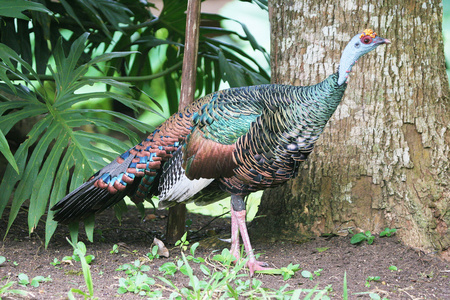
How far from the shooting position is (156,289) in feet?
8.12

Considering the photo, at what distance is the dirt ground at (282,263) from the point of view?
2.50 meters

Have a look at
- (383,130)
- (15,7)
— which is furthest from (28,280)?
(383,130)

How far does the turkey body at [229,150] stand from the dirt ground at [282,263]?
0.94 ft

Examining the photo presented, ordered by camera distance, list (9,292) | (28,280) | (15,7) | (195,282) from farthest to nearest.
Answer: (15,7) → (28,280) → (195,282) → (9,292)

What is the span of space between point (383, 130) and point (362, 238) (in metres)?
0.73

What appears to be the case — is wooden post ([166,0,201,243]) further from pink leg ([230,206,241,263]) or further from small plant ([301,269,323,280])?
small plant ([301,269,323,280])

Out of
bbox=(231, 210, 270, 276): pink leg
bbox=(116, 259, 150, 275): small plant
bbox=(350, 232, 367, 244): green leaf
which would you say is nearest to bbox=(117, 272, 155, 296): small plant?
bbox=(116, 259, 150, 275): small plant

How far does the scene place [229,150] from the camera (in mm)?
2789

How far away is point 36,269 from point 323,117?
6.27ft

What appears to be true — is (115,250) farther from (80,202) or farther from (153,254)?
(80,202)

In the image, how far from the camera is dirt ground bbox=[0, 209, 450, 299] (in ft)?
8.21

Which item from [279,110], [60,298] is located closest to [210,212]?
[279,110]

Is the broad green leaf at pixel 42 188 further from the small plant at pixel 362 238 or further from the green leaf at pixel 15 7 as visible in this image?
the small plant at pixel 362 238

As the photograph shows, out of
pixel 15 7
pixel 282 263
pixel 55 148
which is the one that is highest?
pixel 15 7
